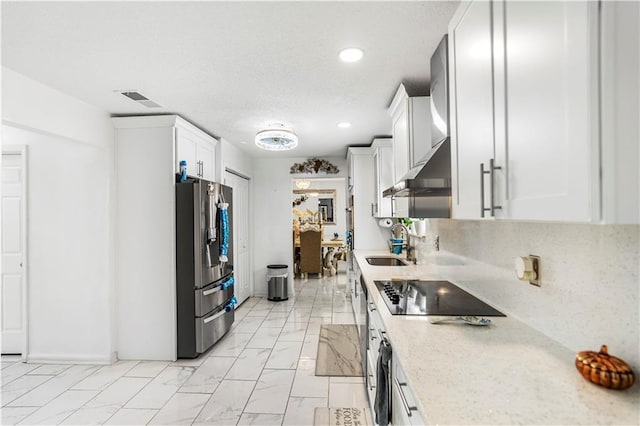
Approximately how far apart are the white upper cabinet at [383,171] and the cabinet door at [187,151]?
2183mm

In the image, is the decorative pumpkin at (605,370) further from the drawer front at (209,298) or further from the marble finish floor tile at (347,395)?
the drawer front at (209,298)

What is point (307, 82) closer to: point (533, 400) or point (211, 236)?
point (211, 236)

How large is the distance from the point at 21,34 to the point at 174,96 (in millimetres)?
1121

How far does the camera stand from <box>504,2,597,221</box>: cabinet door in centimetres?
75

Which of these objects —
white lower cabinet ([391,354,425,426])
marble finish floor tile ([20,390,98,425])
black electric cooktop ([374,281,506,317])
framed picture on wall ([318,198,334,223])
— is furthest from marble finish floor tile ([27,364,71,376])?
framed picture on wall ([318,198,334,223])

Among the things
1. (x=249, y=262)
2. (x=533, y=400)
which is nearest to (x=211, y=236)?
(x=249, y=262)

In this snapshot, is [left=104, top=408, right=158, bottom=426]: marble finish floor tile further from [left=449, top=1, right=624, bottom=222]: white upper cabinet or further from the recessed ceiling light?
the recessed ceiling light

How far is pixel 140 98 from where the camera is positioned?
9.92 ft

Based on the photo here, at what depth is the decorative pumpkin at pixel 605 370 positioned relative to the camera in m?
0.96

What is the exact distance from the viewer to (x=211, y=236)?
11.8 ft

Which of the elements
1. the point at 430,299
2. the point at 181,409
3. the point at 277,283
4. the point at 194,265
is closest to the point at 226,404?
the point at 181,409

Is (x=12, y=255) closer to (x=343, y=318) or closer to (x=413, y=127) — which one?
(x=343, y=318)

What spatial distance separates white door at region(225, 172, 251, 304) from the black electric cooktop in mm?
3394

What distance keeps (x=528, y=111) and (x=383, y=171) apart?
338 cm
